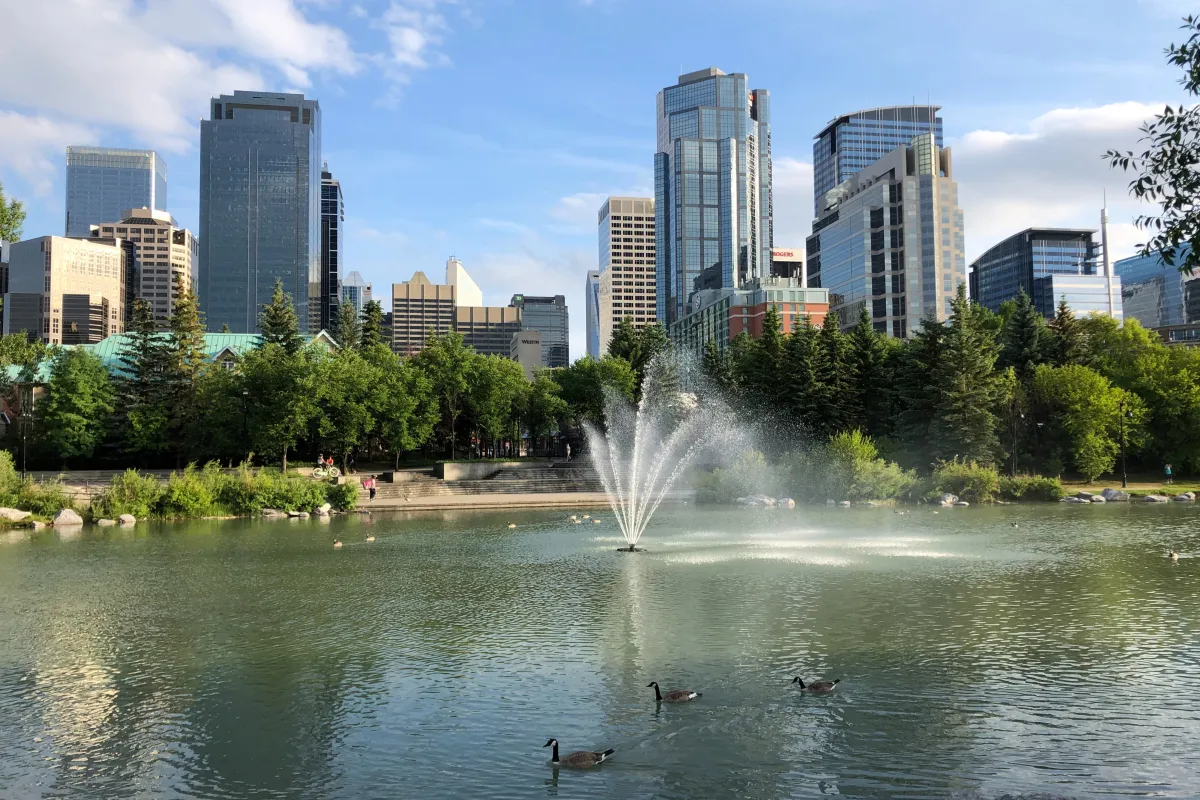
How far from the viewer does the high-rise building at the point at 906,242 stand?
15000cm

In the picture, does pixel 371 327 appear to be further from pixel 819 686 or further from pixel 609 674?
pixel 819 686

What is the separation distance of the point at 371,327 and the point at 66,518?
4490cm

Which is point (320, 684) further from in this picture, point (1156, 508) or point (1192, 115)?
point (1156, 508)

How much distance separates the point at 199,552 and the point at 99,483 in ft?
84.4

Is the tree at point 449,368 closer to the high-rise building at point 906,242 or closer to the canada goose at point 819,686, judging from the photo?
the canada goose at point 819,686

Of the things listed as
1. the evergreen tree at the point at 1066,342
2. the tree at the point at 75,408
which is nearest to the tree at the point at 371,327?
the tree at the point at 75,408

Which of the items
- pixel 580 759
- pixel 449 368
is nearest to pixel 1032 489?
pixel 449 368

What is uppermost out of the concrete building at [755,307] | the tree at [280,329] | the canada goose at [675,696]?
the concrete building at [755,307]

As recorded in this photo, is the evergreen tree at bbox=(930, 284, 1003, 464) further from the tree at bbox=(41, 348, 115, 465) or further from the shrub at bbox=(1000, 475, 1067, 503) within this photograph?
the tree at bbox=(41, 348, 115, 465)

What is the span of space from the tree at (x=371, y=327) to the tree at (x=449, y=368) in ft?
34.0

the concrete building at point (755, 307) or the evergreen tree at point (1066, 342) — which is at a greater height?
the concrete building at point (755, 307)

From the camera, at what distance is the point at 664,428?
7169 cm

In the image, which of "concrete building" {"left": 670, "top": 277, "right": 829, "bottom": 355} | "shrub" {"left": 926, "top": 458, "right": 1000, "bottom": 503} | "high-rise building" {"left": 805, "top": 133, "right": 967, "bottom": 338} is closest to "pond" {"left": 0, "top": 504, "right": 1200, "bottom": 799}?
"shrub" {"left": 926, "top": 458, "right": 1000, "bottom": 503}

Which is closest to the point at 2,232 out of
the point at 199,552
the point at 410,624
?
the point at 199,552
